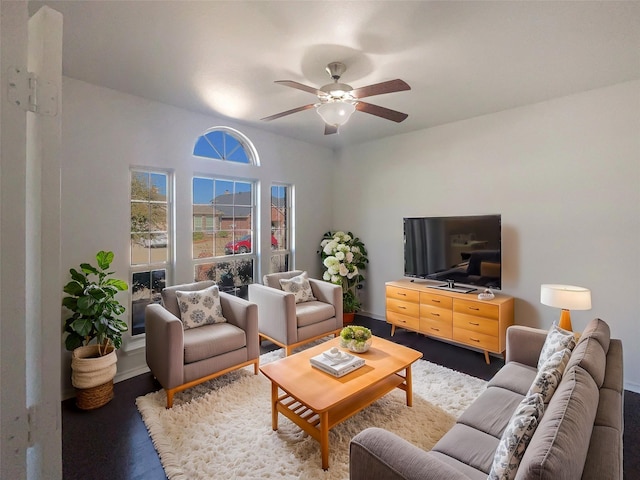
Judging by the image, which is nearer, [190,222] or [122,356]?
[122,356]

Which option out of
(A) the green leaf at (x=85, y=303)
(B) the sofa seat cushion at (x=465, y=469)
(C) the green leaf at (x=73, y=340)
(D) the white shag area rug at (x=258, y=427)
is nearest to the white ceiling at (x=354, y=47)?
(A) the green leaf at (x=85, y=303)

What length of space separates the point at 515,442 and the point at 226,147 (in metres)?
4.01

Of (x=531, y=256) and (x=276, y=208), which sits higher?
(x=276, y=208)

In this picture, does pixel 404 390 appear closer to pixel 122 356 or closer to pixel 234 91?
pixel 122 356

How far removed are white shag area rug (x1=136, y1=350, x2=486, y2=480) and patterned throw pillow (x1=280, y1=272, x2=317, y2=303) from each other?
44.5 inches

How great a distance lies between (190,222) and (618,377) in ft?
12.2

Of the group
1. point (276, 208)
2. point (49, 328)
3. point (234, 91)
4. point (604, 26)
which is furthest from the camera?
point (276, 208)

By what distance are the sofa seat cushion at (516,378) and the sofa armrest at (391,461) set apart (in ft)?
3.59

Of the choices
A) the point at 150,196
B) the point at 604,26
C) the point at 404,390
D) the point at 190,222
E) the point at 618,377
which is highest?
the point at 604,26

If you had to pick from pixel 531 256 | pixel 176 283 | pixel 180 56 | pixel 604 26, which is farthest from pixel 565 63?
pixel 176 283

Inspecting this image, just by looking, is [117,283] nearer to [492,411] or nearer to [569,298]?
[492,411]

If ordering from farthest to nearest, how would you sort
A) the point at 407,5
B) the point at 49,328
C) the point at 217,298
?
1. the point at 217,298
2. the point at 407,5
3. the point at 49,328

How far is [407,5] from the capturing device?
184 cm

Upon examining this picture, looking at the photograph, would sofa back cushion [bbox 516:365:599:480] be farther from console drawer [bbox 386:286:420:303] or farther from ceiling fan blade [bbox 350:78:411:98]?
console drawer [bbox 386:286:420:303]
